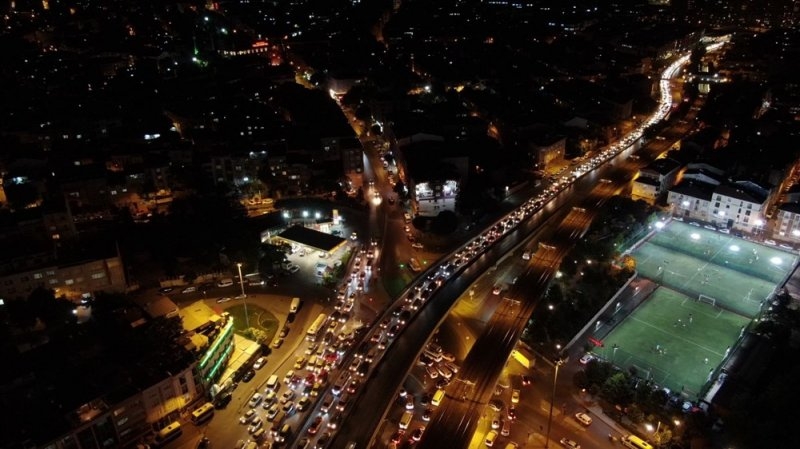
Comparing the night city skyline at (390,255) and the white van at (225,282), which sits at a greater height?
the night city skyline at (390,255)

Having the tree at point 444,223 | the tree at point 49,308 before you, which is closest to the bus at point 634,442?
the tree at point 444,223

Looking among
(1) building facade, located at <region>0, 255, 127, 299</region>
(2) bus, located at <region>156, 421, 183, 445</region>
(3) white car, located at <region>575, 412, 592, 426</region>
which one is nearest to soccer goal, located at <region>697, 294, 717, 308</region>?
(3) white car, located at <region>575, 412, 592, 426</region>

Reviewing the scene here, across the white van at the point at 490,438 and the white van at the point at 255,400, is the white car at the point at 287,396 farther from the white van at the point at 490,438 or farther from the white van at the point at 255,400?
the white van at the point at 490,438

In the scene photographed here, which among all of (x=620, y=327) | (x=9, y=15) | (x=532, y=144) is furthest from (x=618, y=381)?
(x=9, y=15)

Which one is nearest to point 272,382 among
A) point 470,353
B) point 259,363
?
point 259,363

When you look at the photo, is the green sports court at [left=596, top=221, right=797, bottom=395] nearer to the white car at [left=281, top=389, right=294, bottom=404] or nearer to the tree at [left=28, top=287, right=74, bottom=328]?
the white car at [left=281, top=389, right=294, bottom=404]

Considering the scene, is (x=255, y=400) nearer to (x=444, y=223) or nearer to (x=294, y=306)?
(x=294, y=306)

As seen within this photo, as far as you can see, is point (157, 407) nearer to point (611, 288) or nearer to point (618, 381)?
point (618, 381)
